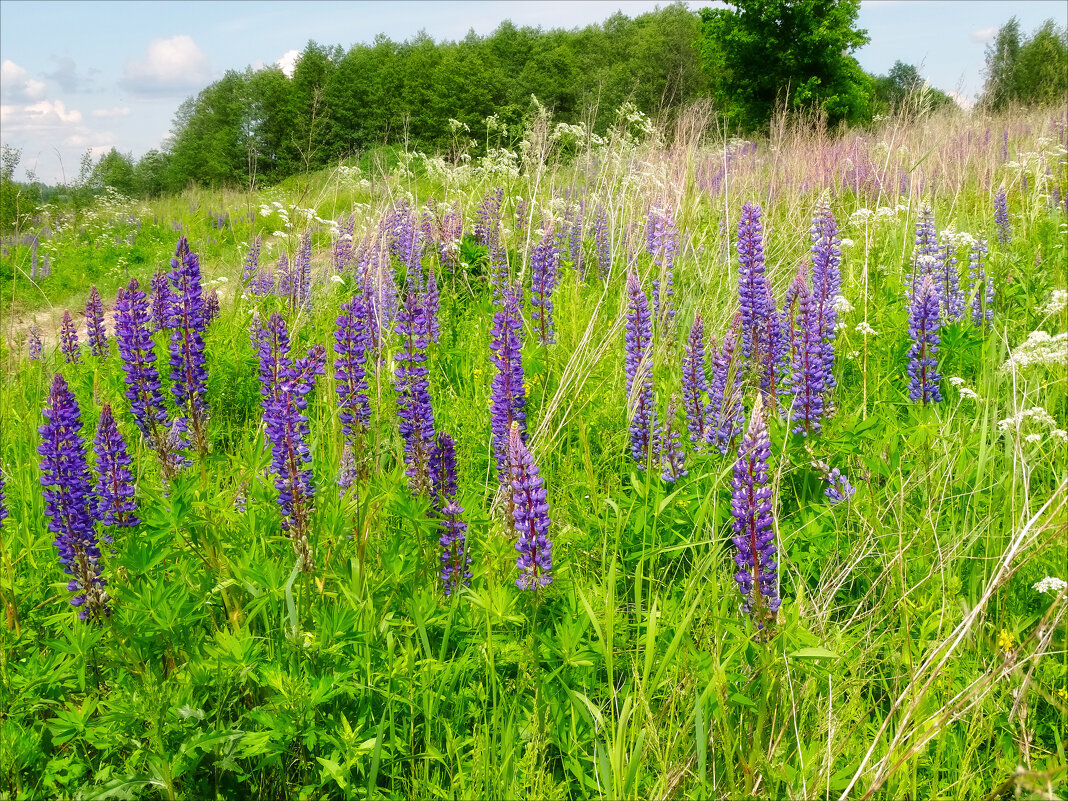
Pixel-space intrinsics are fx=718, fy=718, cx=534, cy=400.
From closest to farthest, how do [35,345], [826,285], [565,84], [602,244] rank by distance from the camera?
[826,285] < [35,345] < [602,244] < [565,84]

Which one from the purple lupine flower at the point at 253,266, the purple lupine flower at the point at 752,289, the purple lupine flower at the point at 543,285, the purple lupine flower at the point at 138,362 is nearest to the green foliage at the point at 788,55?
the purple lupine flower at the point at 253,266

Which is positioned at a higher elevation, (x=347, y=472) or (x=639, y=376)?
(x=639, y=376)

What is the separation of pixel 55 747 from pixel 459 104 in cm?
4349

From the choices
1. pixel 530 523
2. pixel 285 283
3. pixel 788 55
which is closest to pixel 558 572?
pixel 530 523

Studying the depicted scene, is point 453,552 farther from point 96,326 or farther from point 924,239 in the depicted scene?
point 924,239

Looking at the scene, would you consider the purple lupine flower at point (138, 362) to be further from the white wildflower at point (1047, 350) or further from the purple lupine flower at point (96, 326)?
the white wildflower at point (1047, 350)

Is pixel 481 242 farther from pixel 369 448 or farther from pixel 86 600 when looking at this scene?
pixel 86 600

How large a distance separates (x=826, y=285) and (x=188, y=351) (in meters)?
2.83

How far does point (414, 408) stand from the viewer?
8.29 ft

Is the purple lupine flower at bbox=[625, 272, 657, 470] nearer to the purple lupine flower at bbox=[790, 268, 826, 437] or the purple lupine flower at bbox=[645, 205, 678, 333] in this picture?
the purple lupine flower at bbox=[790, 268, 826, 437]

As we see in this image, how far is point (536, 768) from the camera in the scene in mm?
1683

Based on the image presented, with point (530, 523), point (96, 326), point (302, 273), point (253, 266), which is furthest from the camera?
point (253, 266)

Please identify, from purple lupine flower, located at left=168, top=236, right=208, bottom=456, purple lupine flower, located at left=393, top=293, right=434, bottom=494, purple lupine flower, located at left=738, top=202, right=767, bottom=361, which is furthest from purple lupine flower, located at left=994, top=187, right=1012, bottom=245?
purple lupine flower, located at left=168, top=236, right=208, bottom=456

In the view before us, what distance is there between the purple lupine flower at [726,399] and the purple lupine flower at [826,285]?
358 mm
